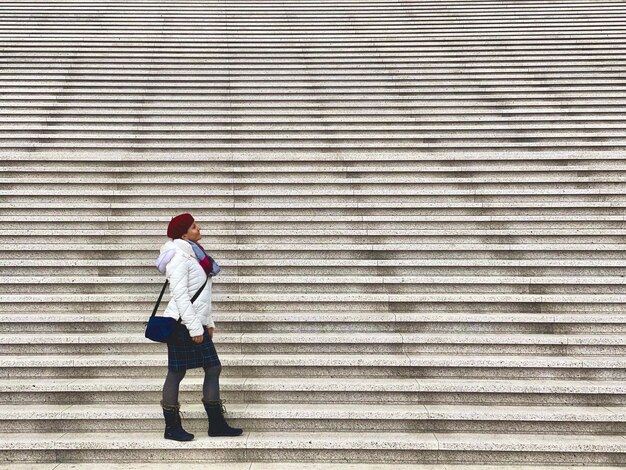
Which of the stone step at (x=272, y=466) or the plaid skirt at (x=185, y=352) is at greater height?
the plaid skirt at (x=185, y=352)

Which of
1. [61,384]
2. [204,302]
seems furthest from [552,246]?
[61,384]

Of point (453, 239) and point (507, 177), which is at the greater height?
point (507, 177)

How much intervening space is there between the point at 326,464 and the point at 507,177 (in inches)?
162

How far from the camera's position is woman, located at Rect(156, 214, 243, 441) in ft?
11.4

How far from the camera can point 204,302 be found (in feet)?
11.8

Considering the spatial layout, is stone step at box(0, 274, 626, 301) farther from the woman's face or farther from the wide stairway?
the woman's face

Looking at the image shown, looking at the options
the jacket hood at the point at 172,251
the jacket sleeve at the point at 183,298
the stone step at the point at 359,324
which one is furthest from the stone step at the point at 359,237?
A: the jacket sleeve at the point at 183,298

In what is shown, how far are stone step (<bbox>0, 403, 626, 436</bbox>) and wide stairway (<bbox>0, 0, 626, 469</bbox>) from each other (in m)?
0.02

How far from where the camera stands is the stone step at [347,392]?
4090 mm

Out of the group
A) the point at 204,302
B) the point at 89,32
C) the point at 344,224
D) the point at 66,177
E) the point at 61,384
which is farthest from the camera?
the point at 89,32

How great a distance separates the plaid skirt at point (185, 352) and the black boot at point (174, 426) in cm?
36

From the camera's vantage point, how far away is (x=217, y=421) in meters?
3.75

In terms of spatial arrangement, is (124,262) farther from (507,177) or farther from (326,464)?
(507,177)

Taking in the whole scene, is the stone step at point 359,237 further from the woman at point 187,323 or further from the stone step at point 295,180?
the woman at point 187,323
